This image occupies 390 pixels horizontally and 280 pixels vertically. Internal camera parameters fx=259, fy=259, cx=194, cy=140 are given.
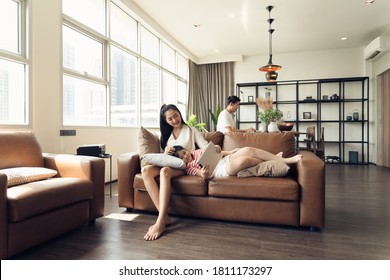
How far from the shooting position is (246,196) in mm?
2029

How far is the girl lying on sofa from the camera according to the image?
2168 millimetres

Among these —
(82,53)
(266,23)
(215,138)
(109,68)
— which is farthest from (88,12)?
(266,23)

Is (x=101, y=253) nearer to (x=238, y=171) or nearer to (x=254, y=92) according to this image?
(x=238, y=171)

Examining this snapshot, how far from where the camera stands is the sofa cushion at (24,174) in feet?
5.55

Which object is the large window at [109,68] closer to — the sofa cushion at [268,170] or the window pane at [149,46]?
the window pane at [149,46]

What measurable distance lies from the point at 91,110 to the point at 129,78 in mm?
1096

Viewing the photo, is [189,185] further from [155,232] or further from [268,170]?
[268,170]

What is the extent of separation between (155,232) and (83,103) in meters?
2.36

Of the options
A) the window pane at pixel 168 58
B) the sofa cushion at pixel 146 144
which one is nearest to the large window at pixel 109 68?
the window pane at pixel 168 58

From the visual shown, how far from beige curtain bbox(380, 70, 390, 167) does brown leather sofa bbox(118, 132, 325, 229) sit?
4563mm

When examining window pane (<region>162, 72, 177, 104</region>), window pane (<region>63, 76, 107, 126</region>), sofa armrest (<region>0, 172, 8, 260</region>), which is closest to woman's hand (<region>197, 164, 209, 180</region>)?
sofa armrest (<region>0, 172, 8, 260</region>)

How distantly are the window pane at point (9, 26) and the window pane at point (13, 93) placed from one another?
161mm

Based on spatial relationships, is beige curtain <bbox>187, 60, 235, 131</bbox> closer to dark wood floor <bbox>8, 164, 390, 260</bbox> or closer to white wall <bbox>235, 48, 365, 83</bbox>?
white wall <bbox>235, 48, 365, 83</bbox>

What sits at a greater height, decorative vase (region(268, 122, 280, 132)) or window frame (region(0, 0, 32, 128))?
window frame (region(0, 0, 32, 128))
